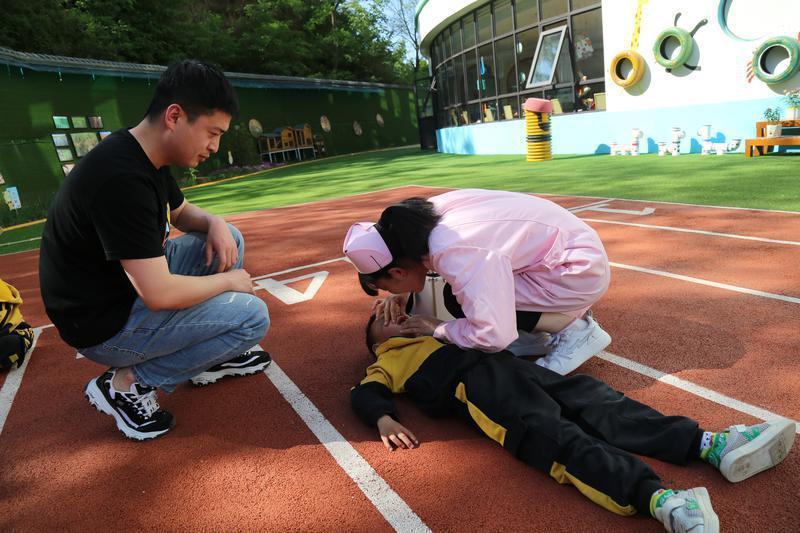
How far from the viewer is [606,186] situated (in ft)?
27.1

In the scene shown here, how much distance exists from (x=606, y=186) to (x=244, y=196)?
28.5 ft

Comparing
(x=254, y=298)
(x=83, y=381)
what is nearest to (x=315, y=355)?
(x=254, y=298)

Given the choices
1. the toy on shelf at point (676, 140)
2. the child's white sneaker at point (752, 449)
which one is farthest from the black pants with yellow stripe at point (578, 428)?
the toy on shelf at point (676, 140)

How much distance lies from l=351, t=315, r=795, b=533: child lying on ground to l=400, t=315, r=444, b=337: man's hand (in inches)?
2.2

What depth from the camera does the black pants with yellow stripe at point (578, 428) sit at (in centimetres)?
170

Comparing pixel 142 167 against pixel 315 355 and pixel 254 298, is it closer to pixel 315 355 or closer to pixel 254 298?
pixel 254 298

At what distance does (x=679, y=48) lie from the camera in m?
11.2

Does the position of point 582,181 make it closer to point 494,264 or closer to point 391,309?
point 391,309

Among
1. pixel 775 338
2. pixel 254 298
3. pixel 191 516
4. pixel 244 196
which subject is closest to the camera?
pixel 191 516

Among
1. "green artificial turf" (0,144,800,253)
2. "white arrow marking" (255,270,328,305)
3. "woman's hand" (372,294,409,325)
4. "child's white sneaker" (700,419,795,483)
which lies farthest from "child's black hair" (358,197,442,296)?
"green artificial turf" (0,144,800,253)

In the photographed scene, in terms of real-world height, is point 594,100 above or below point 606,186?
above

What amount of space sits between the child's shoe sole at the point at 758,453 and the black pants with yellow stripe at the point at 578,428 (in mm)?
141

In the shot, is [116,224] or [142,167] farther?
[142,167]

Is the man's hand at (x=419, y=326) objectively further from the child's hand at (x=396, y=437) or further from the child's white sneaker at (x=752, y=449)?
the child's white sneaker at (x=752, y=449)
